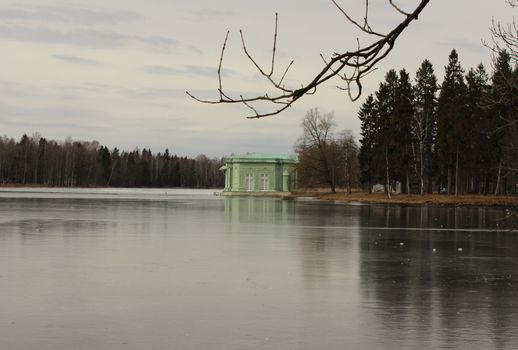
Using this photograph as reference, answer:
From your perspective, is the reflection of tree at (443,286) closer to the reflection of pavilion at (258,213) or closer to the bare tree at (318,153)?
the reflection of pavilion at (258,213)

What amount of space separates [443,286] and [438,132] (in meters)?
67.4

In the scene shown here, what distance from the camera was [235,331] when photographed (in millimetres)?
9305

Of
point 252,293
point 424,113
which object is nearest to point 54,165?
point 424,113

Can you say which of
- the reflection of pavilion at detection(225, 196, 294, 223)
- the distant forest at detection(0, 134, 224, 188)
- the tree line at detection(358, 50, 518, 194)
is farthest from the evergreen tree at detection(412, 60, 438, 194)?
the distant forest at detection(0, 134, 224, 188)

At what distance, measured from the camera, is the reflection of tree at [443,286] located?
967 cm

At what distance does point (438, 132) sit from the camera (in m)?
78.9

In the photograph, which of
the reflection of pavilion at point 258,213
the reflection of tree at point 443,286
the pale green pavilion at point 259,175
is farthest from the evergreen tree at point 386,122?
the reflection of tree at point 443,286

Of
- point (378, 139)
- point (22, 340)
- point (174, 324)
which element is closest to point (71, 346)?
point (22, 340)

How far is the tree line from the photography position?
245 feet

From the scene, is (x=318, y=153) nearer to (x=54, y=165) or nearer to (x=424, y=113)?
(x=424, y=113)

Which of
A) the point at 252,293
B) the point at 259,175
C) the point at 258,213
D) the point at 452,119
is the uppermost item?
the point at 452,119

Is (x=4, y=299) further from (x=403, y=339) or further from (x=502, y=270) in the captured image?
(x=502, y=270)

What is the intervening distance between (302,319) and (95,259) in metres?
8.42

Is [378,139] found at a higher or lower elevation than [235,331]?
higher
